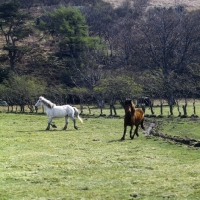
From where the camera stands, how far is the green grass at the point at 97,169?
9961 mm

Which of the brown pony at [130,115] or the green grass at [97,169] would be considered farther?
the brown pony at [130,115]

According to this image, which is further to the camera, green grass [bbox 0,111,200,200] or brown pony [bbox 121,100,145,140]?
brown pony [bbox 121,100,145,140]

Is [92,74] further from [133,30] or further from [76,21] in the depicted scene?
[133,30]

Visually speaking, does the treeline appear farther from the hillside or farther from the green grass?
the hillside

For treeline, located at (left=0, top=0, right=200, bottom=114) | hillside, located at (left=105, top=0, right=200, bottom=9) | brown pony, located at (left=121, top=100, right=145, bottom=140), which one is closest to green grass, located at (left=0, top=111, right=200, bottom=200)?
brown pony, located at (left=121, top=100, right=145, bottom=140)

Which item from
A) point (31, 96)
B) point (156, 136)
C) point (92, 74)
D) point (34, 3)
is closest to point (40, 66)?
point (92, 74)

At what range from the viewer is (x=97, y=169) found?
12.8 meters

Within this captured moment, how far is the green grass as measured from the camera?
9961 millimetres

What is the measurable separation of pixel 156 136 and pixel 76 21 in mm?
54376

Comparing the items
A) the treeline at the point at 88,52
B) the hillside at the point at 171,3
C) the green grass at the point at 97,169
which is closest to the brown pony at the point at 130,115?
the green grass at the point at 97,169

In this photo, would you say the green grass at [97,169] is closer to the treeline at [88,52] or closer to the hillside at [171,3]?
the treeline at [88,52]

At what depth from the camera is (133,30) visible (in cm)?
8900

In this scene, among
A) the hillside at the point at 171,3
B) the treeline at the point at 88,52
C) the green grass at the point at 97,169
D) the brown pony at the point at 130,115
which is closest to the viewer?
the green grass at the point at 97,169

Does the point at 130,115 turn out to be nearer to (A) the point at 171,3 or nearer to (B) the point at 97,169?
(B) the point at 97,169
